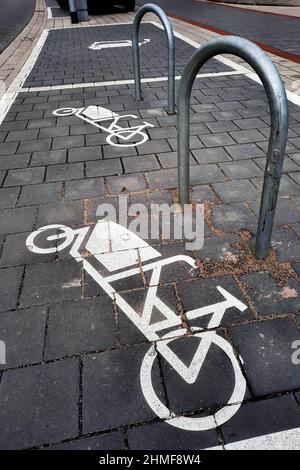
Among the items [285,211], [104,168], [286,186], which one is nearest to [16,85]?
[104,168]

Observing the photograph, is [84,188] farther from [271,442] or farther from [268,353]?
[271,442]

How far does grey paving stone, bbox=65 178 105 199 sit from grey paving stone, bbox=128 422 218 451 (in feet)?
7.23

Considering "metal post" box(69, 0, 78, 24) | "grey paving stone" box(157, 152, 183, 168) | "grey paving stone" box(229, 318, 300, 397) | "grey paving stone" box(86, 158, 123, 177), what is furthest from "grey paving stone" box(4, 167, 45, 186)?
"metal post" box(69, 0, 78, 24)

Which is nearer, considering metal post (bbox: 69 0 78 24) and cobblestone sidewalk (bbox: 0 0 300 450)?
cobblestone sidewalk (bbox: 0 0 300 450)

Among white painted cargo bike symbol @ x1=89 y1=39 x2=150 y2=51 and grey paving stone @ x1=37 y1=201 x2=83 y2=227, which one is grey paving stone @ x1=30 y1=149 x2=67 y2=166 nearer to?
grey paving stone @ x1=37 y1=201 x2=83 y2=227

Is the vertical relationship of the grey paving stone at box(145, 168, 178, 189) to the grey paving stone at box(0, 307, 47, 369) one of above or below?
above

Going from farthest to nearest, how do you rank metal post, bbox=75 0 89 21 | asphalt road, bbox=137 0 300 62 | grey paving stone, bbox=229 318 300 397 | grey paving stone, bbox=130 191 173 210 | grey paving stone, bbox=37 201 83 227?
metal post, bbox=75 0 89 21, asphalt road, bbox=137 0 300 62, grey paving stone, bbox=130 191 173 210, grey paving stone, bbox=37 201 83 227, grey paving stone, bbox=229 318 300 397

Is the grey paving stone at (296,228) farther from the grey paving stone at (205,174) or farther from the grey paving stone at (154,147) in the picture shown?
the grey paving stone at (154,147)

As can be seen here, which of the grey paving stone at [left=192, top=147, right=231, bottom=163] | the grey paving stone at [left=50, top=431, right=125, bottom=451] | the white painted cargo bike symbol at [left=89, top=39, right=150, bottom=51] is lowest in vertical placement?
the grey paving stone at [left=50, top=431, right=125, bottom=451]

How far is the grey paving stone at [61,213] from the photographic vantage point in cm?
306

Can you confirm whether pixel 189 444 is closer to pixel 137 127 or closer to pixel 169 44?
pixel 137 127

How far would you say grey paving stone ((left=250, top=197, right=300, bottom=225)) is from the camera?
2.98 m

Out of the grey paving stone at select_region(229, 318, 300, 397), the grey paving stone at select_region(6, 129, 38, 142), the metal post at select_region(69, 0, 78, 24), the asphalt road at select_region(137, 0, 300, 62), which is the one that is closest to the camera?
the grey paving stone at select_region(229, 318, 300, 397)

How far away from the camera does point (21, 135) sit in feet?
15.4
